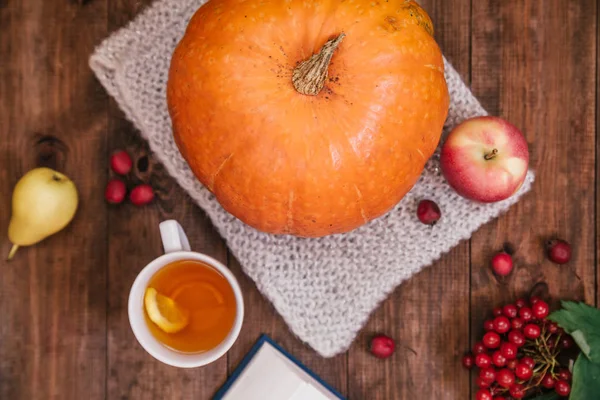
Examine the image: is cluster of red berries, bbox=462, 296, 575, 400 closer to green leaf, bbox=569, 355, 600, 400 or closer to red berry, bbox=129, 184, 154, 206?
green leaf, bbox=569, 355, 600, 400

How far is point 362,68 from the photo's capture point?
0.71 metres

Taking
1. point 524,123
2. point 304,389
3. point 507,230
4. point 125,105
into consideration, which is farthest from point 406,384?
point 125,105

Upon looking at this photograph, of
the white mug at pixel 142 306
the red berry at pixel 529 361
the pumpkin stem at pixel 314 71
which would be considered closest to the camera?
the pumpkin stem at pixel 314 71

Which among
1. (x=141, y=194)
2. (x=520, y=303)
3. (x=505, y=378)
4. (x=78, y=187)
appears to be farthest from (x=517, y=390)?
(x=78, y=187)

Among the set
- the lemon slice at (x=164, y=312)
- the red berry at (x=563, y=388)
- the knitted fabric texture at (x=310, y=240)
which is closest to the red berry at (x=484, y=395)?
the red berry at (x=563, y=388)

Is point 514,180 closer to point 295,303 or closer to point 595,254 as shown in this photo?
point 595,254

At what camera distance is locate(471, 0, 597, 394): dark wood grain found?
0.99m

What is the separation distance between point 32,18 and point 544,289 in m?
0.93

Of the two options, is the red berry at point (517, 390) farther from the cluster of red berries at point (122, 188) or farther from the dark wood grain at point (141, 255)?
the cluster of red berries at point (122, 188)

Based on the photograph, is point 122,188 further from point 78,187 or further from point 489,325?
point 489,325

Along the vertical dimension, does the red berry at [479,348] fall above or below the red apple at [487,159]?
below

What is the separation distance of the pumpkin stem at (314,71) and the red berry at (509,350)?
0.51 metres

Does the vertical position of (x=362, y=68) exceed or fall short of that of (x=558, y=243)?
it exceeds it

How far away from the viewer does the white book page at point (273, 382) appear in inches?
35.8
